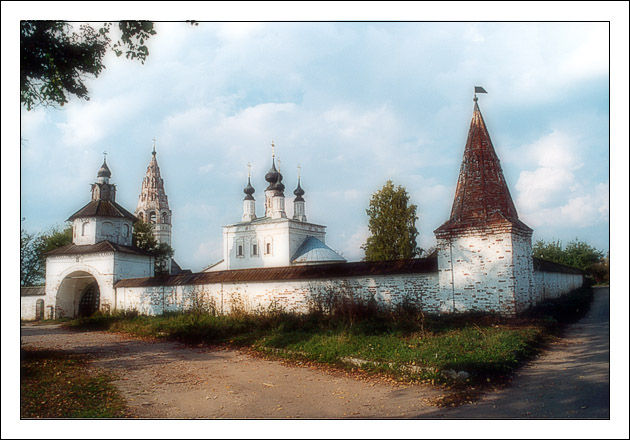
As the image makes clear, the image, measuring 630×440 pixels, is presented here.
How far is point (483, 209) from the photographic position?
9750mm

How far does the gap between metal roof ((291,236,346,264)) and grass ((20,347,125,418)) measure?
2130 centimetres

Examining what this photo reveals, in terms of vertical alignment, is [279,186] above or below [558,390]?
above

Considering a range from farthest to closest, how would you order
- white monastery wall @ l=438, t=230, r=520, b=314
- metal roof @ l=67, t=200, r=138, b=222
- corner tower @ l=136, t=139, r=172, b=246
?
corner tower @ l=136, t=139, r=172, b=246 < metal roof @ l=67, t=200, r=138, b=222 < white monastery wall @ l=438, t=230, r=520, b=314

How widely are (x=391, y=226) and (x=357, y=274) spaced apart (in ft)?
34.9

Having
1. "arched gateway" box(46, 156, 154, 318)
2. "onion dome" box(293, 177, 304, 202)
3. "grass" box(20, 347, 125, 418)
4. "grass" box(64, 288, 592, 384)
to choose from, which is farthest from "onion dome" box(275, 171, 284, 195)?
"grass" box(20, 347, 125, 418)

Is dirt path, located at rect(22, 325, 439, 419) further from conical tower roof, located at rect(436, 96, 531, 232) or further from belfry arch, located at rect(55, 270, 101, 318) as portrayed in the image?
belfry arch, located at rect(55, 270, 101, 318)

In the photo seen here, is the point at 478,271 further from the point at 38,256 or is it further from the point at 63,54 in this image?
the point at 38,256

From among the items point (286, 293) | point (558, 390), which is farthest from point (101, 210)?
point (558, 390)

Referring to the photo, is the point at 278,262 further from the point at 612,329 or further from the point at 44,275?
the point at 612,329

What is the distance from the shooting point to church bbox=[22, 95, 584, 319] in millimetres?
9414

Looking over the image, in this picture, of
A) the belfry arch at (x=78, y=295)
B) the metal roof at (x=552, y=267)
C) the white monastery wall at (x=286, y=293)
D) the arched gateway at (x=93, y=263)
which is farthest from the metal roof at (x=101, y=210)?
the metal roof at (x=552, y=267)

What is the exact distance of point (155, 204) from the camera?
34531 mm

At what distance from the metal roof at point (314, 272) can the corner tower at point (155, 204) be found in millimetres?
20822

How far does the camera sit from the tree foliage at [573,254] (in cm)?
849
